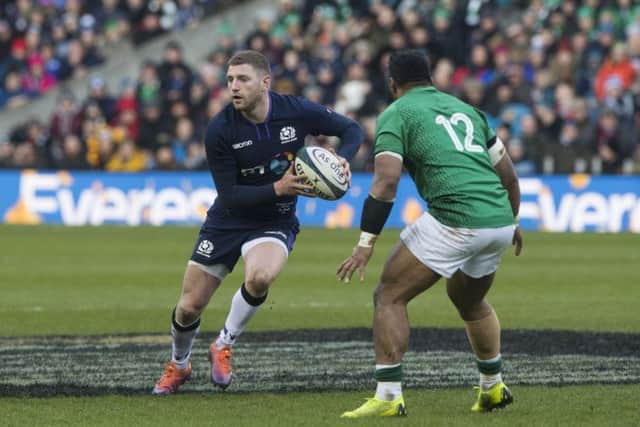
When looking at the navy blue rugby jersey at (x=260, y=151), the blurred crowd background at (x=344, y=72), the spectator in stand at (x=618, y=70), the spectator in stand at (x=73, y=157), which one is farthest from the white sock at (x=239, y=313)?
the spectator in stand at (x=73, y=157)

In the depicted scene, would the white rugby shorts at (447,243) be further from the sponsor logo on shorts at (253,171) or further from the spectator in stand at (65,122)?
the spectator in stand at (65,122)

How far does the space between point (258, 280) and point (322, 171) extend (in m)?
0.99

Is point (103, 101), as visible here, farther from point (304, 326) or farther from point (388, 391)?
point (388, 391)

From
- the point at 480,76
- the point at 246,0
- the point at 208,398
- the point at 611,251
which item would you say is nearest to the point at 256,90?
the point at 208,398

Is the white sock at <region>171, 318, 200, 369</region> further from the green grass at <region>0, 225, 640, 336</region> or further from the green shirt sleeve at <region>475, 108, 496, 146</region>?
the green grass at <region>0, 225, 640, 336</region>

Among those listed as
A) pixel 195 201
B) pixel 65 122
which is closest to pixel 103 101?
pixel 65 122

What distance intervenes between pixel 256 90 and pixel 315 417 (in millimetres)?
2413

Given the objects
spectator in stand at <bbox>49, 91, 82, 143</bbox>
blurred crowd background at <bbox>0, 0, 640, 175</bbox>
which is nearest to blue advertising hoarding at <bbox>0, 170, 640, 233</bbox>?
blurred crowd background at <bbox>0, 0, 640, 175</bbox>

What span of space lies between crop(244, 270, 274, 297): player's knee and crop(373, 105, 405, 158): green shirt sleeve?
1792 millimetres

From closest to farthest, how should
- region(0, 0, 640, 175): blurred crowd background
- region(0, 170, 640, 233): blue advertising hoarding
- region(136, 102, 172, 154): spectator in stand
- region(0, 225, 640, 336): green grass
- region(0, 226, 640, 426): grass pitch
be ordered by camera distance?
1. region(0, 226, 640, 426): grass pitch
2. region(0, 225, 640, 336): green grass
3. region(0, 170, 640, 233): blue advertising hoarding
4. region(0, 0, 640, 175): blurred crowd background
5. region(136, 102, 172, 154): spectator in stand

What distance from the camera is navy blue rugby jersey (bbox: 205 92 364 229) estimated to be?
31.3 ft

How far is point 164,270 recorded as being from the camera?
19562mm

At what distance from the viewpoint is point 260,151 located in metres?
9.70

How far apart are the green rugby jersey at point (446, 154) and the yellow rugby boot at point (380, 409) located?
3.39ft
